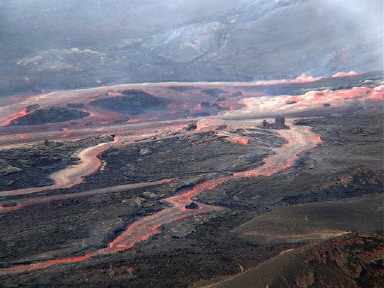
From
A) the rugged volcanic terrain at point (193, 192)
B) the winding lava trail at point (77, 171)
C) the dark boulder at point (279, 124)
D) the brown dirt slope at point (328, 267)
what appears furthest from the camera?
the dark boulder at point (279, 124)

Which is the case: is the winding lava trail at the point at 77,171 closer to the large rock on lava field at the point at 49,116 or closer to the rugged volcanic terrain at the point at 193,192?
the rugged volcanic terrain at the point at 193,192

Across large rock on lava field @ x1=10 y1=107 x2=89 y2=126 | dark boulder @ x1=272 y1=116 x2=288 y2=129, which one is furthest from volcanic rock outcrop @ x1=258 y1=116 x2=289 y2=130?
large rock on lava field @ x1=10 y1=107 x2=89 y2=126

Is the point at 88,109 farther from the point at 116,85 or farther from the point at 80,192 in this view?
the point at 80,192

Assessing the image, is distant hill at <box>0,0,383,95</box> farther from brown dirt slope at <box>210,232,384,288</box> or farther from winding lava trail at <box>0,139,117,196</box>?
brown dirt slope at <box>210,232,384,288</box>

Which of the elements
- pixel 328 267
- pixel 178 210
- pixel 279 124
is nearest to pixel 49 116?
pixel 279 124

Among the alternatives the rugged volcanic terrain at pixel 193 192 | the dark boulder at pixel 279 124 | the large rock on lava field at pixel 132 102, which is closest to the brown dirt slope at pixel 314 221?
the rugged volcanic terrain at pixel 193 192
